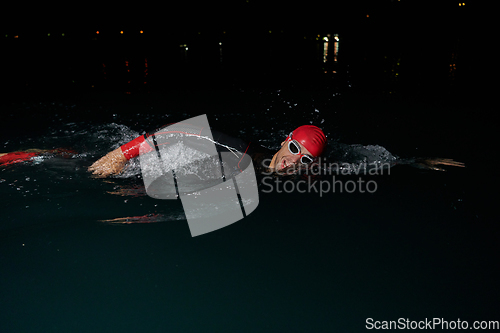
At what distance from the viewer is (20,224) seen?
2996 millimetres

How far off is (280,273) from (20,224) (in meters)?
2.17

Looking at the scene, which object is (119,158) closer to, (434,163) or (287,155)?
(287,155)

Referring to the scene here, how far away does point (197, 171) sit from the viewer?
425cm

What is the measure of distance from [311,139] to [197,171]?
1.36 m

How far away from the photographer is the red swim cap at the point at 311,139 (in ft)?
13.1

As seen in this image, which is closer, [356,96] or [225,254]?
[225,254]

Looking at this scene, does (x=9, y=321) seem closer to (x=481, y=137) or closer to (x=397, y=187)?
(x=397, y=187)

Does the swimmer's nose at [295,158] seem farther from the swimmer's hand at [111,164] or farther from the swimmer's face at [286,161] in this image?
the swimmer's hand at [111,164]

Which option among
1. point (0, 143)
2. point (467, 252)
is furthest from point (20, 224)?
point (467, 252)

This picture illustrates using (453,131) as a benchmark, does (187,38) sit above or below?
above

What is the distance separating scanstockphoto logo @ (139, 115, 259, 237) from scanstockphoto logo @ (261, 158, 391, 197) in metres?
0.27

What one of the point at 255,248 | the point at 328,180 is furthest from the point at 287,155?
the point at 255,248

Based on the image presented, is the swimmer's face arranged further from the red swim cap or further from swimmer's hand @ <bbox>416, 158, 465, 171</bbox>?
swimmer's hand @ <bbox>416, 158, 465, 171</bbox>
